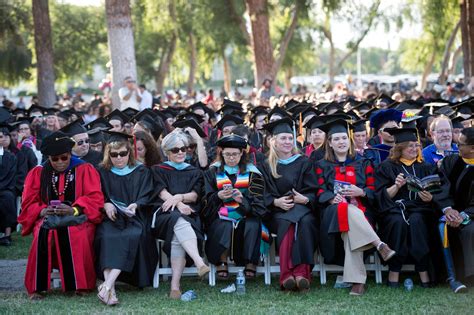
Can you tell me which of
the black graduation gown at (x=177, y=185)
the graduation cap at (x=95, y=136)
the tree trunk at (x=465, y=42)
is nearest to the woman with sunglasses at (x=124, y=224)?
the black graduation gown at (x=177, y=185)

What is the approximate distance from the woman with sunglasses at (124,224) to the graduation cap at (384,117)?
3313mm

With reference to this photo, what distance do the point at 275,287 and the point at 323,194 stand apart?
1.16m

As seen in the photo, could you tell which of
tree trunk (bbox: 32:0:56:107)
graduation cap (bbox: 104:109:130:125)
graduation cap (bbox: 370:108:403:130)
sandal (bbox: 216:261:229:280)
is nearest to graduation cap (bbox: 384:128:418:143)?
graduation cap (bbox: 370:108:403:130)

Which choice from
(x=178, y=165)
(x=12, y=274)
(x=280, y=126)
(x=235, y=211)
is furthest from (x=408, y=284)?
(x=12, y=274)

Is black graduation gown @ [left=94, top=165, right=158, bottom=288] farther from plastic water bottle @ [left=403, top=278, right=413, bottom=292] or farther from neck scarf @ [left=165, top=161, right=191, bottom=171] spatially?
plastic water bottle @ [left=403, top=278, right=413, bottom=292]

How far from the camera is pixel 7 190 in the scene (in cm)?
1205

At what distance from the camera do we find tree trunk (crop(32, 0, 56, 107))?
20719mm

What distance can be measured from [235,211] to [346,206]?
124cm

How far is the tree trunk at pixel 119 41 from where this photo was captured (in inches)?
624

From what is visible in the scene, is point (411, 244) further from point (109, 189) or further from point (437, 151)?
point (109, 189)

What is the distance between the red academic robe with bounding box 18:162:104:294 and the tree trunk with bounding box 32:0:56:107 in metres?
12.8

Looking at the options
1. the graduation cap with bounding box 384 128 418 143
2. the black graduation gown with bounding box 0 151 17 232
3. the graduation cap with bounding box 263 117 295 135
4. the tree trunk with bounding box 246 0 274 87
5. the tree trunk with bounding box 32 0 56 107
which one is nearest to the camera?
the graduation cap with bounding box 384 128 418 143

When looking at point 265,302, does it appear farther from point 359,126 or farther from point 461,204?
point 359,126

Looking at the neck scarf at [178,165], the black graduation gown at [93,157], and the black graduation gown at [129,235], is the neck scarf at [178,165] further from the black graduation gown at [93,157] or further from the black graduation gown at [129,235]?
the black graduation gown at [93,157]
